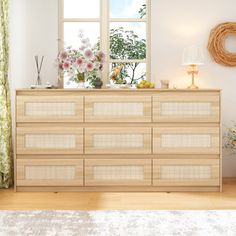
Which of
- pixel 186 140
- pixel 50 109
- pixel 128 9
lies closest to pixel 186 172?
pixel 186 140

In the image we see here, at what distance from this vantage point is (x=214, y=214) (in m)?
3.69

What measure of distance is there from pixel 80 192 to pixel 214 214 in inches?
55.6

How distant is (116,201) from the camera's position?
419cm

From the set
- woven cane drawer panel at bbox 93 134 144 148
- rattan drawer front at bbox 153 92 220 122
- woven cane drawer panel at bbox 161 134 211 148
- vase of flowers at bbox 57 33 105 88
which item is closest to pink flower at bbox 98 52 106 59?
vase of flowers at bbox 57 33 105 88

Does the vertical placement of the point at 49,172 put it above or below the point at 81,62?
below

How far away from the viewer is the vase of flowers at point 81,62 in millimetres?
4883

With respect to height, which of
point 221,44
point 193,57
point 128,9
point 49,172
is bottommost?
point 49,172

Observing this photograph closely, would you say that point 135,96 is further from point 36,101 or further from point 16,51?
point 16,51

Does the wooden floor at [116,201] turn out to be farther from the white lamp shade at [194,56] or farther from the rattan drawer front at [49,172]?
the white lamp shade at [194,56]

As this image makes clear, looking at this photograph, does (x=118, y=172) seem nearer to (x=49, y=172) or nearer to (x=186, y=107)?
(x=49, y=172)

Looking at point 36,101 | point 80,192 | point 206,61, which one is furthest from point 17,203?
point 206,61

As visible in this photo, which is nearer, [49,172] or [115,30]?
[49,172]

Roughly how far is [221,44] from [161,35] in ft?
2.14

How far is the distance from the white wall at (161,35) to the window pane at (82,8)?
165mm
